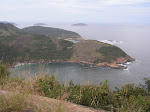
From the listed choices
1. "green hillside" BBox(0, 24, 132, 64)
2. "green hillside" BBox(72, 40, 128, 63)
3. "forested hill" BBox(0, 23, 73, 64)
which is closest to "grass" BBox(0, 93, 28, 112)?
"green hillside" BBox(0, 24, 132, 64)

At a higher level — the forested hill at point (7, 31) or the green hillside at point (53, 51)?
the forested hill at point (7, 31)

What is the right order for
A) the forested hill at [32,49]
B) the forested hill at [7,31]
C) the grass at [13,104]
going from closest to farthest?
1. the grass at [13,104]
2. the forested hill at [32,49]
3. the forested hill at [7,31]

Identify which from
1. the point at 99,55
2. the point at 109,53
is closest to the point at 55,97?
the point at 99,55

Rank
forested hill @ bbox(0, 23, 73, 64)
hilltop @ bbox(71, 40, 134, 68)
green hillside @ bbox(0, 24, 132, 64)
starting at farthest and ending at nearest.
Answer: forested hill @ bbox(0, 23, 73, 64), green hillside @ bbox(0, 24, 132, 64), hilltop @ bbox(71, 40, 134, 68)

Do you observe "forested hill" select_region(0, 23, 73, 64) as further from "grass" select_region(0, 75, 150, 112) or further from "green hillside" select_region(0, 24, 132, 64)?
"grass" select_region(0, 75, 150, 112)

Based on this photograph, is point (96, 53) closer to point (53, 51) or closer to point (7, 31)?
point (53, 51)

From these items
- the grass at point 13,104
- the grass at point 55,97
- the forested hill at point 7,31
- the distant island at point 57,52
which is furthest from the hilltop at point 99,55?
the grass at point 13,104

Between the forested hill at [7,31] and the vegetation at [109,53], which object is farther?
the forested hill at [7,31]

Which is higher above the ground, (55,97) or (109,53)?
(109,53)

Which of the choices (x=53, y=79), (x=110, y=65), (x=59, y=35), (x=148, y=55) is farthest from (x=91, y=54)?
(x=59, y=35)

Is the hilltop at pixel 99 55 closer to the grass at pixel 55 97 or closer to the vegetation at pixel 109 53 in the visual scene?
the vegetation at pixel 109 53

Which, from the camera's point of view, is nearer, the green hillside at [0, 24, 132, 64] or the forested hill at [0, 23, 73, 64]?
the green hillside at [0, 24, 132, 64]
